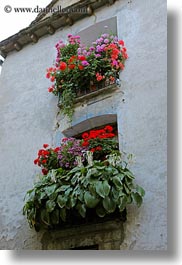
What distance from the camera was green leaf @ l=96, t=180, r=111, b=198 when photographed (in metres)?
2.64

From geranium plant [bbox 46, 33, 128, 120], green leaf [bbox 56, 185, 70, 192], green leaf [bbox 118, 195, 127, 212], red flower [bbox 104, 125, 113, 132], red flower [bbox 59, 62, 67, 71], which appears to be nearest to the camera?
green leaf [bbox 118, 195, 127, 212]

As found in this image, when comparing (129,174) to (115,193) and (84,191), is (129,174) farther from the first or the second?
(84,191)

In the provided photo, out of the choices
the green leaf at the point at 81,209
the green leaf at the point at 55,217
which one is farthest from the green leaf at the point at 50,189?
the green leaf at the point at 81,209

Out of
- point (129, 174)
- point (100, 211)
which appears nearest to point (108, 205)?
point (100, 211)

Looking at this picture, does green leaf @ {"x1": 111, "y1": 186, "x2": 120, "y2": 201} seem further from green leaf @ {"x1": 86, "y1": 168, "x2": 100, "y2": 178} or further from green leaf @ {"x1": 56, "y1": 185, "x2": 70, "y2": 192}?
green leaf @ {"x1": 56, "y1": 185, "x2": 70, "y2": 192}

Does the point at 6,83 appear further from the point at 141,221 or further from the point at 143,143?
the point at 141,221

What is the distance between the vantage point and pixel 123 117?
130 inches

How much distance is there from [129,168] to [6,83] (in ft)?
7.15

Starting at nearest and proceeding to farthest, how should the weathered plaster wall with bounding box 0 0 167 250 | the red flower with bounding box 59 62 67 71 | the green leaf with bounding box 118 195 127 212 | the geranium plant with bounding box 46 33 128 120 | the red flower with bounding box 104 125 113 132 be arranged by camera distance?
the green leaf with bounding box 118 195 127 212 → the weathered plaster wall with bounding box 0 0 167 250 → the red flower with bounding box 104 125 113 132 → the geranium plant with bounding box 46 33 128 120 → the red flower with bounding box 59 62 67 71

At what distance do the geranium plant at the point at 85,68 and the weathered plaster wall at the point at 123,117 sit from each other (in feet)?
0.32

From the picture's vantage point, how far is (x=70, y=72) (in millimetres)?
3879

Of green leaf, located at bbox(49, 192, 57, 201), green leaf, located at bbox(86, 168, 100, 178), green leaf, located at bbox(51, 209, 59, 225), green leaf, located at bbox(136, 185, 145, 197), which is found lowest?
green leaf, located at bbox(51, 209, 59, 225)

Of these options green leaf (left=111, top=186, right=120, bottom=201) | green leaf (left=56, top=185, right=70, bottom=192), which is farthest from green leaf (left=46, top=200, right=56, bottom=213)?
green leaf (left=111, top=186, right=120, bottom=201)

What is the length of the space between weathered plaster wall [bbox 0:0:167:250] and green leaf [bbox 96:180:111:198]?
286mm
